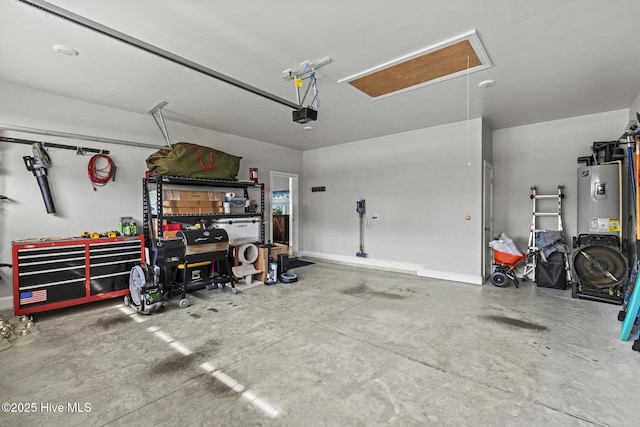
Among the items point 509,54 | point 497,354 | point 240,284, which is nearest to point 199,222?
point 240,284

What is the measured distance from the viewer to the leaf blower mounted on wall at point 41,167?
12.2 feet

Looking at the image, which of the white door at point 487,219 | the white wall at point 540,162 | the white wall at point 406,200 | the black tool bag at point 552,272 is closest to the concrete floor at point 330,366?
the black tool bag at point 552,272

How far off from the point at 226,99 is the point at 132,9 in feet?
6.09

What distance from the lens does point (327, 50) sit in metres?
2.86

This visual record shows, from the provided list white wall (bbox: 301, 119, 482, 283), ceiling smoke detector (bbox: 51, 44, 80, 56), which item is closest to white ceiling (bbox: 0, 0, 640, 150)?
ceiling smoke detector (bbox: 51, 44, 80, 56)

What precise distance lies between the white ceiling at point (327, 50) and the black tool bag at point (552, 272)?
7.80 ft

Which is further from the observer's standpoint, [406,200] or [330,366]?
[406,200]

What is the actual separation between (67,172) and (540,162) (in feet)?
25.1

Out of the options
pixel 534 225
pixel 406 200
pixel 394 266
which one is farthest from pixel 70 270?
pixel 534 225

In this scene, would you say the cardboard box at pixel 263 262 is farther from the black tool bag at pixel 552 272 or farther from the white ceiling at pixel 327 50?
the black tool bag at pixel 552 272

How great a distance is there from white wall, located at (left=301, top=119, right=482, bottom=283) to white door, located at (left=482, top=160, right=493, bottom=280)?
125mm

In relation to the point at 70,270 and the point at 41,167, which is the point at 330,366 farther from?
the point at 41,167

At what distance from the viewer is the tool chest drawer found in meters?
3.35

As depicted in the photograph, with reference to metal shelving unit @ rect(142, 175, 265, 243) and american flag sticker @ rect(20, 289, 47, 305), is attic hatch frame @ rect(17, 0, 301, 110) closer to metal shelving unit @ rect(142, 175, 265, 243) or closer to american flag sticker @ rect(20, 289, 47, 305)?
metal shelving unit @ rect(142, 175, 265, 243)
